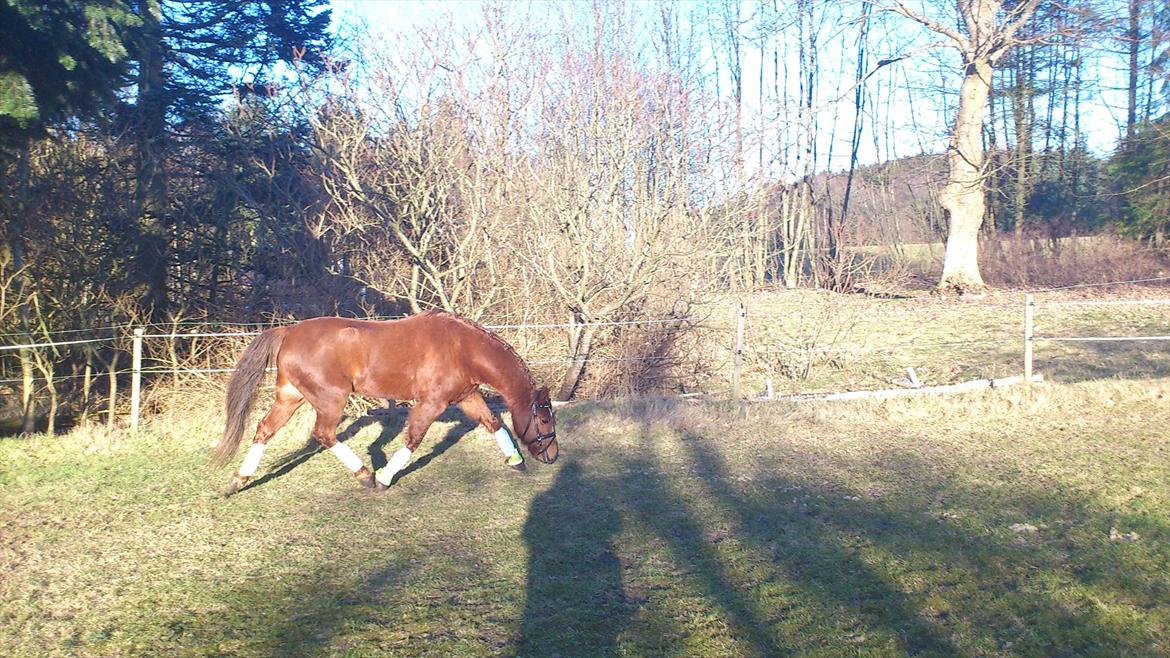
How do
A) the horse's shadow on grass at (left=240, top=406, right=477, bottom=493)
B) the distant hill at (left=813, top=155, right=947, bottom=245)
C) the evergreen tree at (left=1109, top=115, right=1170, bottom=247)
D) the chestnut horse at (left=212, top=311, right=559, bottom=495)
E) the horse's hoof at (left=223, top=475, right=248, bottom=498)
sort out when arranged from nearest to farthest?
the horse's hoof at (left=223, top=475, right=248, bottom=498) < the chestnut horse at (left=212, top=311, right=559, bottom=495) < the horse's shadow on grass at (left=240, top=406, right=477, bottom=493) < the evergreen tree at (left=1109, top=115, right=1170, bottom=247) < the distant hill at (left=813, top=155, right=947, bottom=245)

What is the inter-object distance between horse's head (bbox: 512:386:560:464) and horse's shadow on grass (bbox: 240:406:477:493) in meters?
1.09

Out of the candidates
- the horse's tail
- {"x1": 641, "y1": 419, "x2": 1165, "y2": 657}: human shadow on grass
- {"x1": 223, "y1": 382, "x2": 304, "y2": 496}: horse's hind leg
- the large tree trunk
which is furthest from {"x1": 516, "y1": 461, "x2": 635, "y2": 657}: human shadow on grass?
the large tree trunk

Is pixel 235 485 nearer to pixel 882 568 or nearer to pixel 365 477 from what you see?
pixel 365 477

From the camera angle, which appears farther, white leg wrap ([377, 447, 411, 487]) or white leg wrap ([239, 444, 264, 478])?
white leg wrap ([377, 447, 411, 487])

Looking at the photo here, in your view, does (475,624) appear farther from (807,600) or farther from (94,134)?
(94,134)

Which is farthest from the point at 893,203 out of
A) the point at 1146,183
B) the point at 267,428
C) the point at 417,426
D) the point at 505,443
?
the point at 267,428

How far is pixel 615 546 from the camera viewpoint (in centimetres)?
527

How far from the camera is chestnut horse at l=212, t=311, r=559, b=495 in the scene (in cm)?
654

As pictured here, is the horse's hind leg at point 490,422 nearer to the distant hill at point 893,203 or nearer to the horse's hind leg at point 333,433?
the horse's hind leg at point 333,433

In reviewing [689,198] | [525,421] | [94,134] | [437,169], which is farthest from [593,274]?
[94,134]

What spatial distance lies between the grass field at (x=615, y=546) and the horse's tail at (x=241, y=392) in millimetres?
405

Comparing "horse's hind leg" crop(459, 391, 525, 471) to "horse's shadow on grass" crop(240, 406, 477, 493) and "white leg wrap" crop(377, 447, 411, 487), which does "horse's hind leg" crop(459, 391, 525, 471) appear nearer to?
"white leg wrap" crop(377, 447, 411, 487)

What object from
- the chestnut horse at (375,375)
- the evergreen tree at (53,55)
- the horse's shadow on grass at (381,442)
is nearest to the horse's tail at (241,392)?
the chestnut horse at (375,375)

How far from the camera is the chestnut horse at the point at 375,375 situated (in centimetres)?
654
